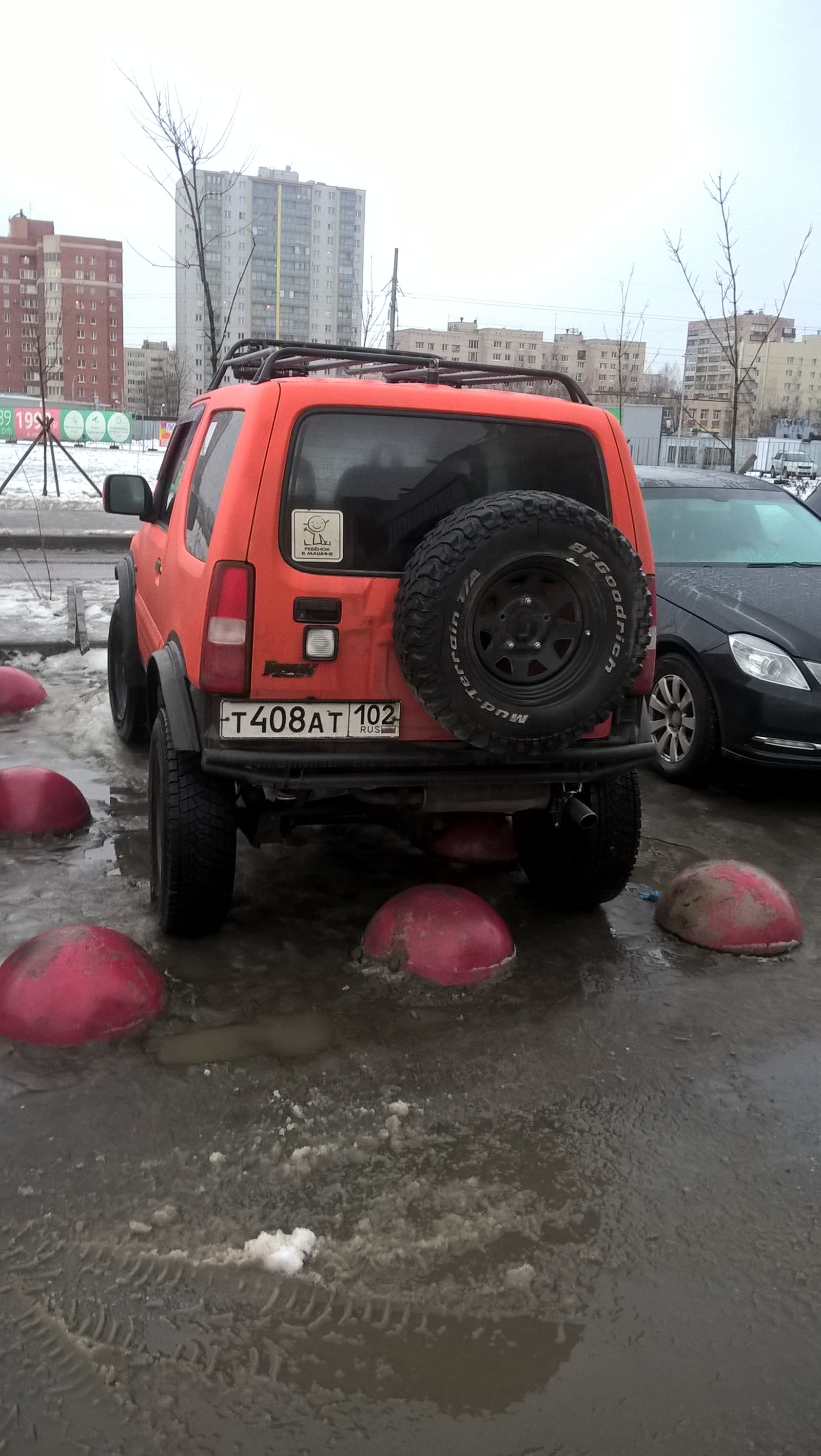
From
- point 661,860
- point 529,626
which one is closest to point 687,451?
point 661,860

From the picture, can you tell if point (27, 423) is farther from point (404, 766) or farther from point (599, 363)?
point (404, 766)

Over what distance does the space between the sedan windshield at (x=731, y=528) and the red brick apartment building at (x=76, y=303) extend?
352ft

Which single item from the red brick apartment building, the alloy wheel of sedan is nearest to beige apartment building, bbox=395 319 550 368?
the red brick apartment building

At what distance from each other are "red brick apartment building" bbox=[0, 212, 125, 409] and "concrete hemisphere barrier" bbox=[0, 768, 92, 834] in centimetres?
10895

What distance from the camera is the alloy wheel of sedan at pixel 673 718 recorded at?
6.12m

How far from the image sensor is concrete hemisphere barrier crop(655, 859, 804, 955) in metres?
4.20

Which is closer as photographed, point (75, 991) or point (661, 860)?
point (75, 991)

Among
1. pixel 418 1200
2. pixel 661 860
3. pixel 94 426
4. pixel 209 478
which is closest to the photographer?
pixel 418 1200

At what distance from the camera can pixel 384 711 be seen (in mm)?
3582

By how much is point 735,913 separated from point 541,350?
64.4 metres

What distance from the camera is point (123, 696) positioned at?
662 centimetres

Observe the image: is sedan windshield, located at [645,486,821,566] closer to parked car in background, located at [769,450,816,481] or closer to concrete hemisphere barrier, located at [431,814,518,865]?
concrete hemisphere barrier, located at [431,814,518,865]

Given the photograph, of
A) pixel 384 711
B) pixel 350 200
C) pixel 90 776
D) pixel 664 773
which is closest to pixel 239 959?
pixel 384 711

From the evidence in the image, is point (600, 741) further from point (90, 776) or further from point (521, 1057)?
point (90, 776)
